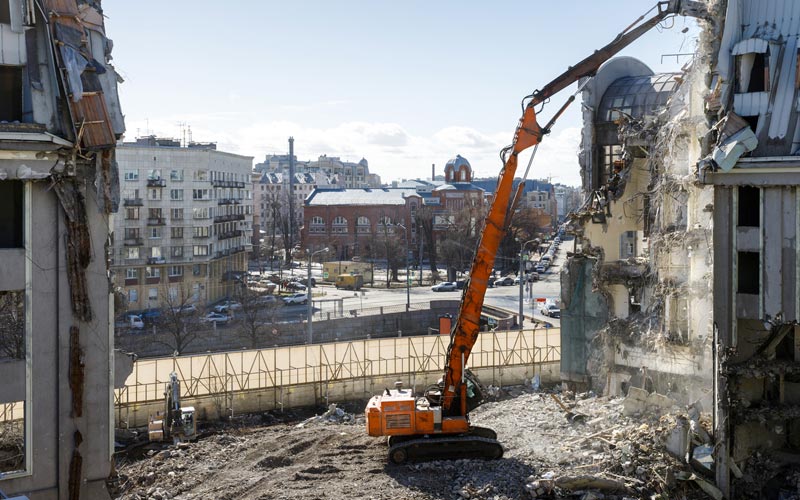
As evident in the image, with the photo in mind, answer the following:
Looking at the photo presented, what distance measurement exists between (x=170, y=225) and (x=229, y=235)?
7.05 metres

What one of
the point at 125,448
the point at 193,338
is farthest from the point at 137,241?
the point at 125,448

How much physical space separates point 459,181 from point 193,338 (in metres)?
68.1

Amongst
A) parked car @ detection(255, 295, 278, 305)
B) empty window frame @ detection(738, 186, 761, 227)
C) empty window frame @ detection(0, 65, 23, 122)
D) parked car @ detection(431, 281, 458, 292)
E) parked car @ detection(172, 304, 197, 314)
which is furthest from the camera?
parked car @ detection(431, 281, 458, 292)

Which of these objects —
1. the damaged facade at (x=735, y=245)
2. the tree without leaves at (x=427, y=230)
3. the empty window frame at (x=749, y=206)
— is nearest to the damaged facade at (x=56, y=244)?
the damaged facade at (x=735, y=245)

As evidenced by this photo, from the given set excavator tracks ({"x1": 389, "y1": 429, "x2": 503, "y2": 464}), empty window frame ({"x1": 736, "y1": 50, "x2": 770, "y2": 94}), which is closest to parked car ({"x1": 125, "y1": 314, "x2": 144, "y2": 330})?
excavator tracks ({"x1": 389, "y1": 429, "x2": 503, "y2": 464})

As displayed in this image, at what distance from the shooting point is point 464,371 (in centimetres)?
2111

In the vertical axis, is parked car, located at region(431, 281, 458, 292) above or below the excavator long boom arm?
below

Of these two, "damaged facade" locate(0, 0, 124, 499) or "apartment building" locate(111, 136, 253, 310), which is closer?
"damaged facade" locate(0, 0, 124, 499)

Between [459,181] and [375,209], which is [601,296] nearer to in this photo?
[375,209]

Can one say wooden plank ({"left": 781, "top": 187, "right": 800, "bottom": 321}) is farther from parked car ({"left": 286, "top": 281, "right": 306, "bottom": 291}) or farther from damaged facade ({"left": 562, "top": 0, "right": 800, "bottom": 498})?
parked car ({"left": 286, "top": 281, "right": 306, "bottom": 291})

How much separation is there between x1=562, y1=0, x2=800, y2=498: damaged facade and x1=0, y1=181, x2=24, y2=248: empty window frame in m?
14.0

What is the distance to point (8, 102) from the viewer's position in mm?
13453

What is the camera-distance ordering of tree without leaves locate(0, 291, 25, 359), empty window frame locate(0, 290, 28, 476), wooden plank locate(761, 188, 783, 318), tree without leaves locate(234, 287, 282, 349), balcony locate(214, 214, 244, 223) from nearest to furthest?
empty window frame locate(0, 290, 28, 476)
tree without leaves locate(0, 291, 25, 359)
wooden plank locate(761, 188, 783, 318)
tree without leaves locate(234, 287, 282, 349)
balcony locate(214, 214, 244, 223)

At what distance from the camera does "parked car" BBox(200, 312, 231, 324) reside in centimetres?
4893
